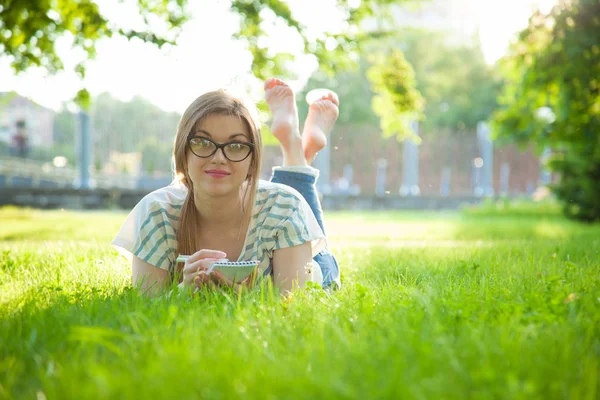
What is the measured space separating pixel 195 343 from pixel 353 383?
0.49 metres

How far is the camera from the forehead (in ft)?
8.34

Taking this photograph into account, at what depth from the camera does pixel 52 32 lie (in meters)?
6.32

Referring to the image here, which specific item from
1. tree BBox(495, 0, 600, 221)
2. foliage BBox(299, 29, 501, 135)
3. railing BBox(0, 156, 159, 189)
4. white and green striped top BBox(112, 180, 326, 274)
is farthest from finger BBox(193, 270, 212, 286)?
foliage BBox(299, 29, 501, 135)

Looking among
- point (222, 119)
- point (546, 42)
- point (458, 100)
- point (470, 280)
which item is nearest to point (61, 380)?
point (222, 119)

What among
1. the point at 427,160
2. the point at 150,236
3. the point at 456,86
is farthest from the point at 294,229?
the point at 456,86

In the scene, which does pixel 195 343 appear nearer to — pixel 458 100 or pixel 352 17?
pixel 352 17

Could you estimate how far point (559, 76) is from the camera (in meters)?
7.15

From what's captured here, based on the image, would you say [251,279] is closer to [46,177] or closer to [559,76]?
[559,76]

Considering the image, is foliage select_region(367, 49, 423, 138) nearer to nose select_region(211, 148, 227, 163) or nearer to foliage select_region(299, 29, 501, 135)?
nose select_region(211, 148, 227, 163)

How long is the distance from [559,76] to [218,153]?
595 cm

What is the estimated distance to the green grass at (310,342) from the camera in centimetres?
129

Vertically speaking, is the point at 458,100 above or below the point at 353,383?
above

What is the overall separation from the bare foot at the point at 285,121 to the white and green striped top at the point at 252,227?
0.69 meters

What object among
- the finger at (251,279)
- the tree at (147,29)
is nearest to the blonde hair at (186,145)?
the finger at (251,279)
